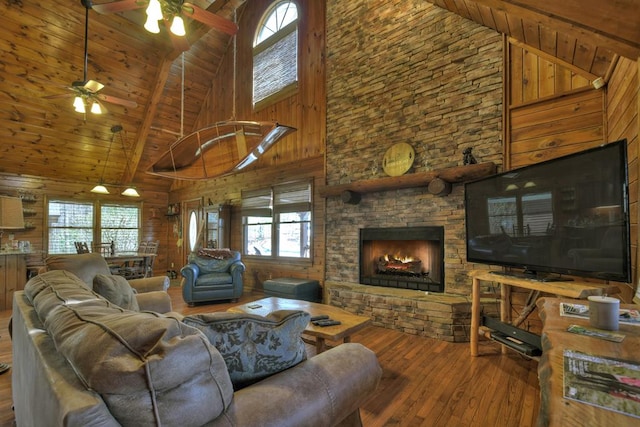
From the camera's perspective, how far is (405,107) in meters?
4.07

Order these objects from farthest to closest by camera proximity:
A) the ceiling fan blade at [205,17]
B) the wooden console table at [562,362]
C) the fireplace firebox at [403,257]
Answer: the fireplace firebox at [403,257] < the ceiling fan blade at [205,17] < the wooden console table at [562,362]

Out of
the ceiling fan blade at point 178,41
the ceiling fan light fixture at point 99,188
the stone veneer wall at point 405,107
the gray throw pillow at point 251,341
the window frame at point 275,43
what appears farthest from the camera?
the ceiling fan light fixture at point 99,188

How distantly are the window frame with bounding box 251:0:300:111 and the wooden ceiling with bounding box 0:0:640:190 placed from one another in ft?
3.26

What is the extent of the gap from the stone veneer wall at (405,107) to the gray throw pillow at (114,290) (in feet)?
9.56

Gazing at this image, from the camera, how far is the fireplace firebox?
379 centimetres

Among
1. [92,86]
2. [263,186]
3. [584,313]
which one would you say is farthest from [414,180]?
[92,86]

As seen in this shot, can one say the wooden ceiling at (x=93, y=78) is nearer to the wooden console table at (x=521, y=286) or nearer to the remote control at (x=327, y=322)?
the remote control at (x=327, y=322)

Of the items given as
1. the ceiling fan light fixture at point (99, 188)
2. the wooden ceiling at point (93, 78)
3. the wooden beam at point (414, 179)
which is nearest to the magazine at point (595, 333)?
the wooden beam at point (414, 179)

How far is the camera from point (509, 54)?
3248 mm

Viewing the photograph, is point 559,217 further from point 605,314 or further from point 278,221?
point 278,221

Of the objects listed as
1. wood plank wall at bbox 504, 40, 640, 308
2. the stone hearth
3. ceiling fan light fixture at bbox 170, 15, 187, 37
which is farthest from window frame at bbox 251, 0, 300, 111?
the stone hearth

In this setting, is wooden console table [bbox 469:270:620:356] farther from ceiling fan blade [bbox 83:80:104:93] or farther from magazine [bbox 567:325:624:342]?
ceiling fan blade [bbox 83:80:104:93]

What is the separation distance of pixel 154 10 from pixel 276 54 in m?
3.33

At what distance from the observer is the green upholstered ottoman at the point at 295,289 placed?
451 centimetres
